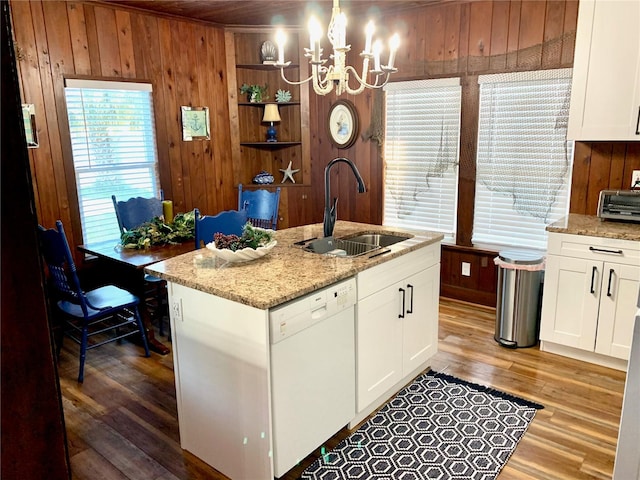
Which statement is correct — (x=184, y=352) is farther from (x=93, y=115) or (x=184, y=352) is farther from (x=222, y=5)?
(x=222, y=5)

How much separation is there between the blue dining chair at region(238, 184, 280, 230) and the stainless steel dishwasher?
2.12 meters

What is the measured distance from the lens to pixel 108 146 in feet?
13.1

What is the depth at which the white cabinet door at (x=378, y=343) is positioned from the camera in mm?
2428

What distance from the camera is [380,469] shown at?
225 centimetres

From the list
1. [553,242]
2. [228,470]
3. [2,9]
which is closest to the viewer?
[2,9]

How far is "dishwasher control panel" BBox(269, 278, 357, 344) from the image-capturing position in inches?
75.2

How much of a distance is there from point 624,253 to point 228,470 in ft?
8.53

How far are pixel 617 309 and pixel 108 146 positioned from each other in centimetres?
397

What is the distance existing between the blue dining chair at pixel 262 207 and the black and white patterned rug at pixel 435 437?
2021 millimetres

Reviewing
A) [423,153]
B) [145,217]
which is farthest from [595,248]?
[145,217]

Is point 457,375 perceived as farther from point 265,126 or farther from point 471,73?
point 265,126

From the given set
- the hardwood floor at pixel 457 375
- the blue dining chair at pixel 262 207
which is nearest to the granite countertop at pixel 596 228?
the hardwood floor at pixel 457 375

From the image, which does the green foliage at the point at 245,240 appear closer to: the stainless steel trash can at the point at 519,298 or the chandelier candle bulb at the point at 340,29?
the chandelier candle bulb at the point at 340,29

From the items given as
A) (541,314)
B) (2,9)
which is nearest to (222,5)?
(541,314)
